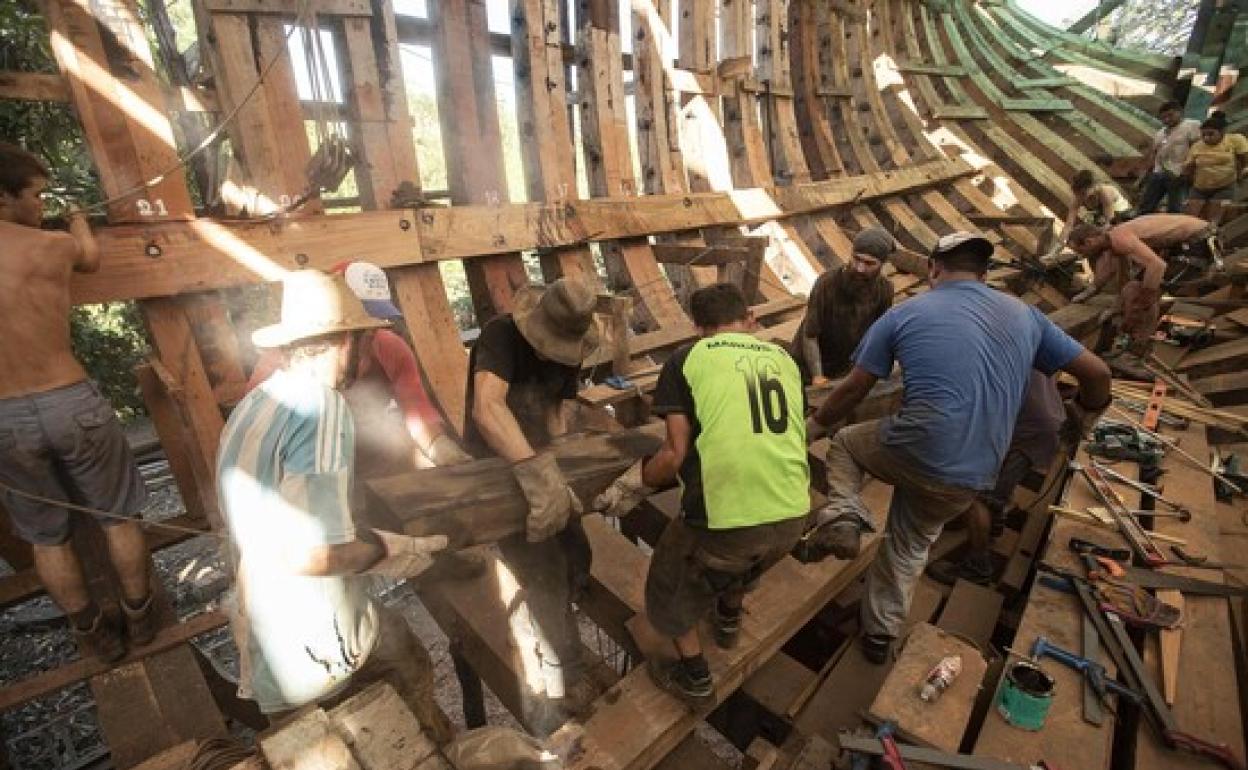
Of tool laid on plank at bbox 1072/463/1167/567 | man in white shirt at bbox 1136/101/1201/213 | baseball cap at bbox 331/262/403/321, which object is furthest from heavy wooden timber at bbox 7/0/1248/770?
man in white shirt at bbox 1136/101/1201/213

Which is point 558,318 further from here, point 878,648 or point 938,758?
point 878,648

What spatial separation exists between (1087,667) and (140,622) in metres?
4.48

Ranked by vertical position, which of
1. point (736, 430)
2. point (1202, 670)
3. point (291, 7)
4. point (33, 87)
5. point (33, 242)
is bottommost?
point (1202, 670)

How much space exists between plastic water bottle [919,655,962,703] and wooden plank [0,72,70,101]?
4.61 meters

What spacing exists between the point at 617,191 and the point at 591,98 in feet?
2.75

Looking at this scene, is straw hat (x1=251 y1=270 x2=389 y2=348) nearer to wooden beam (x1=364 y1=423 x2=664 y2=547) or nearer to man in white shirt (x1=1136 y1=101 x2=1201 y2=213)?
wooden beam (x1=364 y1=423 x2=664 y2=547)

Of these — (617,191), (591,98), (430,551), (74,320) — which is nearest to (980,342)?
(430,551)

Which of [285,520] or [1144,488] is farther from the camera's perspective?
[1144,488]

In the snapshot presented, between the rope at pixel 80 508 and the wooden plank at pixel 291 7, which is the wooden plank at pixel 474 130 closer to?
the wooden plank at pixel 291 7

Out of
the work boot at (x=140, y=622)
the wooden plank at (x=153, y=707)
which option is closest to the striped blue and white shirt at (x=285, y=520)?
the wooden plank at (x=153, y=707)

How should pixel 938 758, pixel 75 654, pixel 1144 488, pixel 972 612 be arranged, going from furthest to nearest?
pixel 75 654, pixel 1144 488, pixel 972 612, pixel 938 758

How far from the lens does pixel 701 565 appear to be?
2287 millimetres

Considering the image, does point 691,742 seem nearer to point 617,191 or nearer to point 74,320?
point 617,191

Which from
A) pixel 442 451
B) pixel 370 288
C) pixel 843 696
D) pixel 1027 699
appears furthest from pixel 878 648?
pixel 370 288
